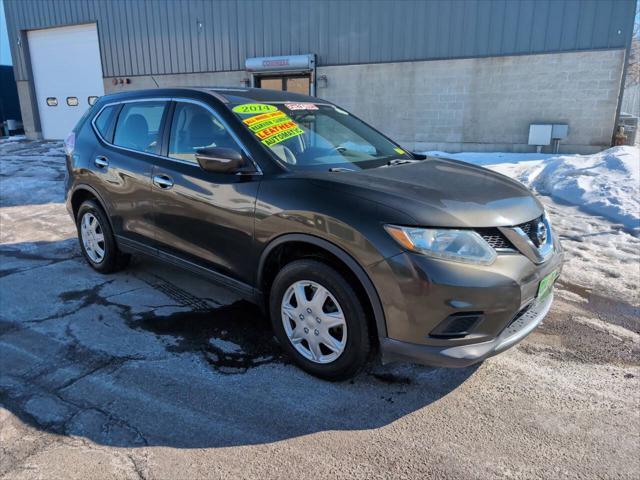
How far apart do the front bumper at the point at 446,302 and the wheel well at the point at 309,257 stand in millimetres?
157

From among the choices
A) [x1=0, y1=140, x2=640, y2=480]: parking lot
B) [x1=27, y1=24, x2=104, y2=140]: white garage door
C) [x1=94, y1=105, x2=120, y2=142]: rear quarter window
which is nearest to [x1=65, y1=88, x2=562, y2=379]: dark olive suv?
[x1=94, y1=105, x2=120, y2=142]: rear quarter window

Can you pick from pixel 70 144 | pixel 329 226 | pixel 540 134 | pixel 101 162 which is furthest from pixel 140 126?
pixel 540 134

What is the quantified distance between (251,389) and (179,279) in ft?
6.61

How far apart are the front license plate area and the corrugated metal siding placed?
10.4m

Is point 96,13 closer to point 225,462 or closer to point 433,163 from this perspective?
point 433,163

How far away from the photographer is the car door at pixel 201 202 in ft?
10.2

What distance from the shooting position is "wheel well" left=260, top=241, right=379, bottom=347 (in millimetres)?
2637

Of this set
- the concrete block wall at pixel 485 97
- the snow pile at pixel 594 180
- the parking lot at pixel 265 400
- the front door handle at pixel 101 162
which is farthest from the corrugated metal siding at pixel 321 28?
the front door handle at pixel 101 162

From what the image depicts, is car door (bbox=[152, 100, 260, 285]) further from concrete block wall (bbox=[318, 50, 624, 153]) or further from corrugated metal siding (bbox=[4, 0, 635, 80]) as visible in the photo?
corrugated metal siding (bbox=[4, 0, 635, 80])

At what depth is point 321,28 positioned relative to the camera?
1358 cm

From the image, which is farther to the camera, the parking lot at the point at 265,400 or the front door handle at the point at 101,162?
the front door handle at the point at 101,162

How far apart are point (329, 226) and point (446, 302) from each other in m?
0.75

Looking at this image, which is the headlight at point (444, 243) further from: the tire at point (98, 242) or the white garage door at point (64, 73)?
the white garage door at point (64, 73)

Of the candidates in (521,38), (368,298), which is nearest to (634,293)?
(368,298)
